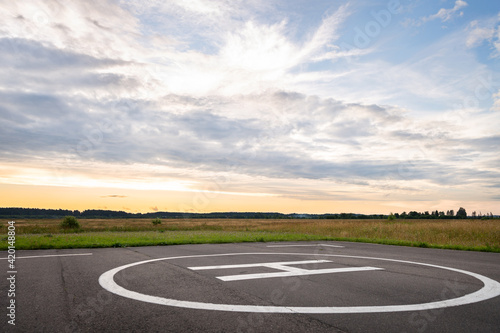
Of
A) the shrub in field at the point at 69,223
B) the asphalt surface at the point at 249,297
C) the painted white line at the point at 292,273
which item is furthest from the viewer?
the shrub in field at the point at 69,223

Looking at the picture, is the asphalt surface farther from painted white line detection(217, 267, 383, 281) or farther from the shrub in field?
A: the shrub in field

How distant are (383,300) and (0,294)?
6580 mm

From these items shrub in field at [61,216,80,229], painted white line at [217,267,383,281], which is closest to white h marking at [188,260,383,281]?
painted white line at [217,267,383,281]

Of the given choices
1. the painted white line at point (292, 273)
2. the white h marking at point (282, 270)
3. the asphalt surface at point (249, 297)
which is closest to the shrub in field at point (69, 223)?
the asphalt surface at point (249, 297)

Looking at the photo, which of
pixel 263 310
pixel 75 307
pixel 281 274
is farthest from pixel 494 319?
pixel 75 307

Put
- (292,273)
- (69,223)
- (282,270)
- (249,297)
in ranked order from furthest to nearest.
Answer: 1. (69,223)
2. (282,270)
3. (292,273)
4. (249,297)

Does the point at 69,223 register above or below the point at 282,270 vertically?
below

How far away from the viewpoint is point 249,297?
5613 millimetres

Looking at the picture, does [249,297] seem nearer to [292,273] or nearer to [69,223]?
[292,273]

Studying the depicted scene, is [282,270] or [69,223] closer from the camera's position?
[282,270]

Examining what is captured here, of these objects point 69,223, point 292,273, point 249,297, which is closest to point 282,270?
point 292,273

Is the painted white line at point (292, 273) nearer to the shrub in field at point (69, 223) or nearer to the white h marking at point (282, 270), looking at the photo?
the white h marking at point (282, 270)

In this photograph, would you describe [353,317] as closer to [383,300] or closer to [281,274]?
[383,300]

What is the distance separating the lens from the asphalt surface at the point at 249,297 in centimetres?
427
